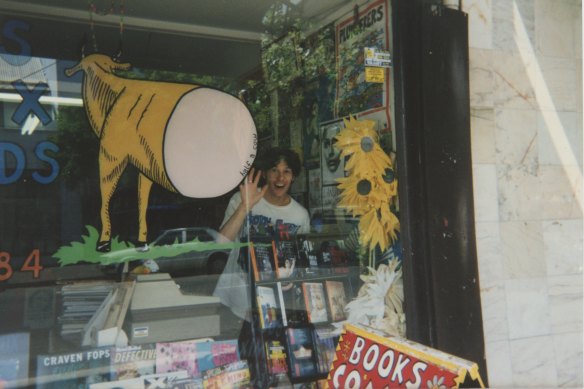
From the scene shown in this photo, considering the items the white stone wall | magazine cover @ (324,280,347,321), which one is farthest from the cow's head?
the white stone wall

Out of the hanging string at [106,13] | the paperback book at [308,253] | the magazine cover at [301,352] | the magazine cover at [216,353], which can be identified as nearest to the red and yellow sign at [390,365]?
the magazine cover at [301,352]

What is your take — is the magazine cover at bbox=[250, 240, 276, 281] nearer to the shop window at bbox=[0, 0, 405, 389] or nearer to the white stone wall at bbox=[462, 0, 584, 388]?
the shop window at bbox=[0, 0, 405, 389]

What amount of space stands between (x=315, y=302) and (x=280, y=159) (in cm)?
→ 95

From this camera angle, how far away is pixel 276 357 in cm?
304

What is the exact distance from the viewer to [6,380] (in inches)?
104

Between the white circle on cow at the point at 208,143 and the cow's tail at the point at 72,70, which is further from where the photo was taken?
the white circle on cow at the point at 208,143

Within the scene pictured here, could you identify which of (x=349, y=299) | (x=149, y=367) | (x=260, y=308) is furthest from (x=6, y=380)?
(x=349, y=299)

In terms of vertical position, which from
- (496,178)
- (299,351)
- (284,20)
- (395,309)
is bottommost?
(299,351)

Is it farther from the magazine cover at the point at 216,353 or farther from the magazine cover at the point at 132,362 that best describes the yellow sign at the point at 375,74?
the magazine cover at the point at 132,362

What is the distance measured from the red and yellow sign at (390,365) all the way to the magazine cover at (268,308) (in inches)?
31.2

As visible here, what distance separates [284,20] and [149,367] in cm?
236

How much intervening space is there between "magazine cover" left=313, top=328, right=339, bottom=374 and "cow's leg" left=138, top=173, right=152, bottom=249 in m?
1.15

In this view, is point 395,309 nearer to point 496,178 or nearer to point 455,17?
point 496,178

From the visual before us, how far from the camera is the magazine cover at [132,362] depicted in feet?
9.05
